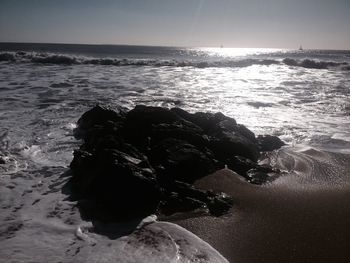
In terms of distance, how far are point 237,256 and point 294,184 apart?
2291mm

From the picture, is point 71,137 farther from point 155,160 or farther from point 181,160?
point 181,160

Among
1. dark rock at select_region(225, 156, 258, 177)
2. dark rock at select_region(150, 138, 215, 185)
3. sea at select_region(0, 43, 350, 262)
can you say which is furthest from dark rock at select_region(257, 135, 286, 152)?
dark rock at select_region(150, 138, 215, 185)

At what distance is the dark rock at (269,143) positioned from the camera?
292 inches

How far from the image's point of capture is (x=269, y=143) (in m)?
7.52

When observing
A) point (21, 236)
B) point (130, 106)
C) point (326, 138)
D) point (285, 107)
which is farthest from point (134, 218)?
point (285, 107)

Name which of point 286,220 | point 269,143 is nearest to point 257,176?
point 286,220

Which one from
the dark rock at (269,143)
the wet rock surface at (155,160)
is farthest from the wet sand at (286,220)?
the dark rock at (269,143)

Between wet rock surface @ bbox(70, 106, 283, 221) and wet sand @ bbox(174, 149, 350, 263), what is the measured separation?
282 millimetres

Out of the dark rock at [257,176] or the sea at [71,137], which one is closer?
the sea at [71,137]

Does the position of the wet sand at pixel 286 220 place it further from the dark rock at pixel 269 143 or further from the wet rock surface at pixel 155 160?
the dark rock at pixel 269 143

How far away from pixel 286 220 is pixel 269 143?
324 centimetres

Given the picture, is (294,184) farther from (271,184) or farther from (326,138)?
(326,138)

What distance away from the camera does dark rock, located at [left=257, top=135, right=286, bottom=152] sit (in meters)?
7.42

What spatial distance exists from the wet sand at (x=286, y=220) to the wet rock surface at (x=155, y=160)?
0.93 feet
